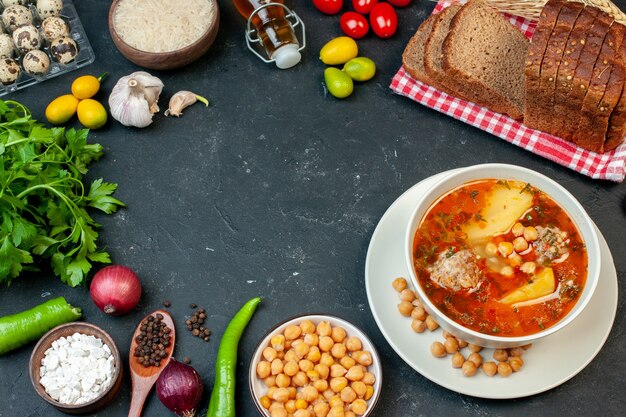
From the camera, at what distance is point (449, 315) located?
314 cm

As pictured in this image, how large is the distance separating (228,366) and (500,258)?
1.22 meters

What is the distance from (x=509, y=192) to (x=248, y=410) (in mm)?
1437

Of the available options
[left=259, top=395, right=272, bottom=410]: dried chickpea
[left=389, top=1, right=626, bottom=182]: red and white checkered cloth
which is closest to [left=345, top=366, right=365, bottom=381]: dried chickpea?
[left=259, top=395, right=272, bottom=410]: dried chickpea

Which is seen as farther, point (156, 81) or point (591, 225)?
point (156, 81)

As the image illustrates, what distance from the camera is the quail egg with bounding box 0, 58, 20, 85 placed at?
3.96m

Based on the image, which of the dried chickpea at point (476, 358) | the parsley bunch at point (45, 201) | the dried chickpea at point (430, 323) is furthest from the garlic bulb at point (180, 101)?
the dried chickpea at point (476, 358)

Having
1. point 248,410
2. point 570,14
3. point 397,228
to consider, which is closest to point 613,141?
point 570,14

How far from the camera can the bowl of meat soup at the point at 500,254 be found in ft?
10.1

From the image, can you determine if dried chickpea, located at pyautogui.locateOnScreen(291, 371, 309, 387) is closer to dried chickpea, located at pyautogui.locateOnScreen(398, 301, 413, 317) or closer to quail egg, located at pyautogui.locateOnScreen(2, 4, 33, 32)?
dried chickpea, located at pyautogui.locateOnScreen(398, 301, 413, 317)

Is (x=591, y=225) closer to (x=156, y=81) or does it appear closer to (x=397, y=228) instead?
(x=397, y=228)

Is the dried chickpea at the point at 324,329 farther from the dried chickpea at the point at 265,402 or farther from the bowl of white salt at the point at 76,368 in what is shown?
the bowl of white salt at the point at 76,368

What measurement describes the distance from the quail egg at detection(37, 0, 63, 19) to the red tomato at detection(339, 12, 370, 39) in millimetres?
1441

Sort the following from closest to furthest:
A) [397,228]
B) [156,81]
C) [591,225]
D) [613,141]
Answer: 1. [591,225]
2. [397,228]
3. [613,141]
4. [156,81]

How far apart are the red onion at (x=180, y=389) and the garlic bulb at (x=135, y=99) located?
122cm
